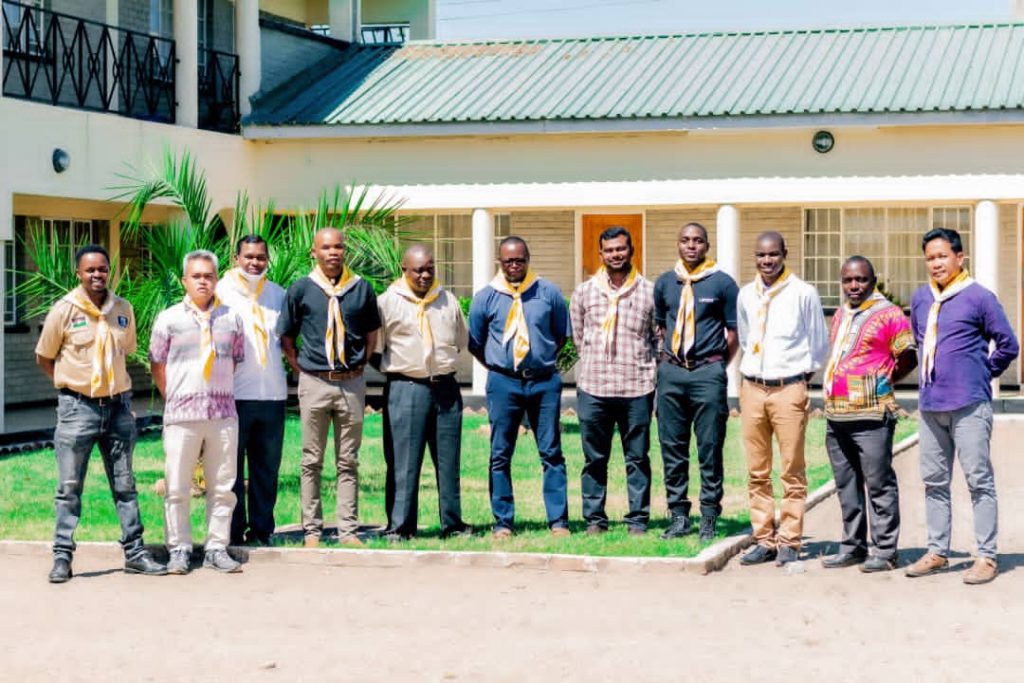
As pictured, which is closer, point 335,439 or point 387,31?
point 335,439

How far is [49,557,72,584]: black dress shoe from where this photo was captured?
9.55 m

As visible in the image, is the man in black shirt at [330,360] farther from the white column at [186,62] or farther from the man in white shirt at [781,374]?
the white column at [186,62]

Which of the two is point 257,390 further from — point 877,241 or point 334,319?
point 877,241

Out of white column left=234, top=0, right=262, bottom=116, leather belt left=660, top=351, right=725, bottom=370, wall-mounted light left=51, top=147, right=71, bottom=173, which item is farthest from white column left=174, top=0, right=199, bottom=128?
leather belt left=660, top=351, right=725, bottom=370

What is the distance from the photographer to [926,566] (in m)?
9.48

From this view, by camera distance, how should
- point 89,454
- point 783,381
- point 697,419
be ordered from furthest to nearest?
point 697,419
point 783,381
point 89,454

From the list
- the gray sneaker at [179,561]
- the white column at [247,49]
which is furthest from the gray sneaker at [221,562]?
the white column at [247,49]

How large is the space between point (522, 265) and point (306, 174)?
11.7 metres

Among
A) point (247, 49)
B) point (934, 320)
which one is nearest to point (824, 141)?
point (247, 49)

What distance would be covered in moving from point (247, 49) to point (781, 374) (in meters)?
13.9

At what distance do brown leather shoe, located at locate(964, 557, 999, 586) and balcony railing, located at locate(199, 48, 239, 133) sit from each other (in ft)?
47.6

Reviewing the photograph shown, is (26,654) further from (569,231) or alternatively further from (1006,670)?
(569,231)

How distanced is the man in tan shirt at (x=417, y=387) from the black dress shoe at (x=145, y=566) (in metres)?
1.48

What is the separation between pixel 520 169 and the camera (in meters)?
21.4
